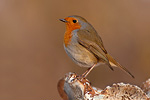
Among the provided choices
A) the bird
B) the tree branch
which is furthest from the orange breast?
the tree branch

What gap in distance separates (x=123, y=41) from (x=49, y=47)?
4.03ft

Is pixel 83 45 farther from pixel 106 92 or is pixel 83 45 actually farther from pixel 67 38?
pixel 106 92

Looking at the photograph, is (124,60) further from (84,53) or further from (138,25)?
(84,53)

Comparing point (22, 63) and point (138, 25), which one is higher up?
point (22, 63)

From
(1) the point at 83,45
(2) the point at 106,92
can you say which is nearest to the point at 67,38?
(1) the point at 83,45

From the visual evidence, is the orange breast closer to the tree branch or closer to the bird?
→ the bird

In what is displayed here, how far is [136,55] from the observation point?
15.3ft

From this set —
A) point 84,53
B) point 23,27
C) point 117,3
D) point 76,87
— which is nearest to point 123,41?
point 117,3

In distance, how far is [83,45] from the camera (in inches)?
105

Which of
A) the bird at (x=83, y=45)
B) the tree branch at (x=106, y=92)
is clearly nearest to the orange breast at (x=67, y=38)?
the bird at (x=83, y=45)

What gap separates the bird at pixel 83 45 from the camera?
261cm

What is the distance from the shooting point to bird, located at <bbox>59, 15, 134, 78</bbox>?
261cm

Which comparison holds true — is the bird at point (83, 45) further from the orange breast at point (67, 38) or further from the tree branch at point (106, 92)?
the tree branch at point (106, 92)

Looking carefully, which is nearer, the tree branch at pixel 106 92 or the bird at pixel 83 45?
the tree branch at pixel 106 92
